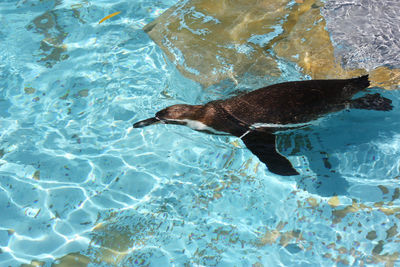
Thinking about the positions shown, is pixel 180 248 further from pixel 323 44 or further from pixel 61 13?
pixel 61 13

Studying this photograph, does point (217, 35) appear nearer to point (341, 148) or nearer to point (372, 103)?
point (372, 103)

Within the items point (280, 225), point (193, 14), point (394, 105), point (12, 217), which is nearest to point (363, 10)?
point (394, 105)

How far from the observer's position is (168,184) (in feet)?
13.7

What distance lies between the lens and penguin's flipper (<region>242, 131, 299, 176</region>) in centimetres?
392

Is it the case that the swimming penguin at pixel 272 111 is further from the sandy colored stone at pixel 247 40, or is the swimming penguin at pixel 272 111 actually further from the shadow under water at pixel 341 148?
the sandy colored stone at pixel 247 40

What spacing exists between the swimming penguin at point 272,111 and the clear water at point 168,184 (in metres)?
0.21

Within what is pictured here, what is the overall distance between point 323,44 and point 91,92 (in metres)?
3.67

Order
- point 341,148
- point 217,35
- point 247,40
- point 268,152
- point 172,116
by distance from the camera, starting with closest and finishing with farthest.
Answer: point 268,152, point 341,148, point 172,116, point 247,40, point 217,35

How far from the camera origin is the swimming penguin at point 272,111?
4148 millimetres

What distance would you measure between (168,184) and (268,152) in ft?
4.11

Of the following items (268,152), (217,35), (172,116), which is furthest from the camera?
(217,35)

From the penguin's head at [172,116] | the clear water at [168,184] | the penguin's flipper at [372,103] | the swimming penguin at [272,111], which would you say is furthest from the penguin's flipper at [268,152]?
the penguin's flipper at [372,103]

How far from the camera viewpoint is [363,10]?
5.55 m

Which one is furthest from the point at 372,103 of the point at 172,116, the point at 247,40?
the point at 172,116
